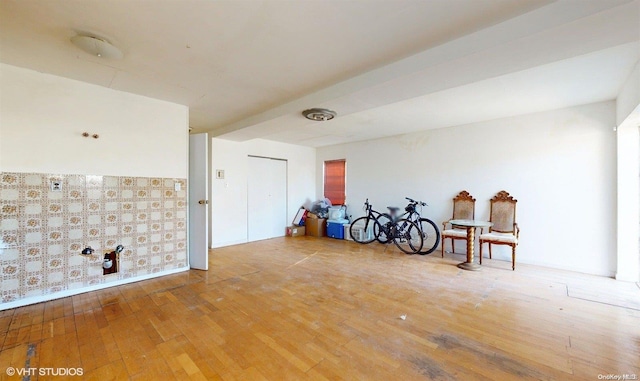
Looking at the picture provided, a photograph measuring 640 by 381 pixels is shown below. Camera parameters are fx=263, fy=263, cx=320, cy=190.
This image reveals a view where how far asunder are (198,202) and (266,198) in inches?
94.5

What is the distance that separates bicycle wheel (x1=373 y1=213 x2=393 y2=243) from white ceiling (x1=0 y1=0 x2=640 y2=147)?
2543mm

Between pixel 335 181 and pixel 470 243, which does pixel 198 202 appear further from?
pixel 470 243

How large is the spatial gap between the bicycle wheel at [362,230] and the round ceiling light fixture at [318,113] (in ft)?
9.35

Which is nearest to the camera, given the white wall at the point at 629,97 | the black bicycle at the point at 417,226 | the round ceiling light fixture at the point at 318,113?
the white wall at the point at 629,97

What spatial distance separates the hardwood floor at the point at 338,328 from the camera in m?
1.74

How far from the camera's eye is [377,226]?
588 centimetres

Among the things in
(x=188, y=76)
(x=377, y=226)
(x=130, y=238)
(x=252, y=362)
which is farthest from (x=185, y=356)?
(x=377, y=226)

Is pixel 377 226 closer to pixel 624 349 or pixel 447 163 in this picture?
pixel 447 163

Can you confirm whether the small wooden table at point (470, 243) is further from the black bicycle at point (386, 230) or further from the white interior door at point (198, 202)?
the white interior door at point (198, 202)

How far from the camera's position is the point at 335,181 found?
7.08 meters

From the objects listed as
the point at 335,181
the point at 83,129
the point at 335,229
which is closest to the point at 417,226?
the point at 335,229

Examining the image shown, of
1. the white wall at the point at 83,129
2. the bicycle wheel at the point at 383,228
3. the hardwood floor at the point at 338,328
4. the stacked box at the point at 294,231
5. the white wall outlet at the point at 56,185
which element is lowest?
the hardwood floor at the point at 338,328

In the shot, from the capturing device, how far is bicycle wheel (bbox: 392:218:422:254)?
5.01m

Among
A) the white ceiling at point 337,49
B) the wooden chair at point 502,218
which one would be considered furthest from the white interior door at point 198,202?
the wooden chair at point 502,218
